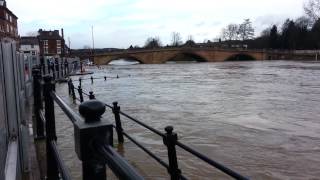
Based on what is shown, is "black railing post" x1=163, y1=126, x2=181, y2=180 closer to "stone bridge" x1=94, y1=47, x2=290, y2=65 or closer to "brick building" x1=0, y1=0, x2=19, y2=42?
"brick building" x1=0, y1=0, x2=19, y2=42

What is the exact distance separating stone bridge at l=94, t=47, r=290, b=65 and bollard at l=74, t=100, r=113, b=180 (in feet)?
296

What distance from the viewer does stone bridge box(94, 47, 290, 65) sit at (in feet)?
302

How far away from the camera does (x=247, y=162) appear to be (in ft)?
29.5

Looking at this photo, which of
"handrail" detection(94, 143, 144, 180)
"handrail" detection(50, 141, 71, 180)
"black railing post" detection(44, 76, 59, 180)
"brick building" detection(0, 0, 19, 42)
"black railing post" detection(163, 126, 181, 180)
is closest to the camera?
"handrail" detection(94, 143, 144, 180)

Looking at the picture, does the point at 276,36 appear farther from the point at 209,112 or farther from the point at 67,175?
the point at 67,175

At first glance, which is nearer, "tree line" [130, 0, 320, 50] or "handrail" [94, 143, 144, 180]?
"handrail" [94, 143, 144, 180]

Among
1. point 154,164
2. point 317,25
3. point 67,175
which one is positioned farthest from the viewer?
point 317,25

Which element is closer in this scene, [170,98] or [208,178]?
[208,178]

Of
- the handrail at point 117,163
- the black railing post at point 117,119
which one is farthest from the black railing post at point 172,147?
the black railing post at point 117,119

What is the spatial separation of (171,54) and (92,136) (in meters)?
97.3

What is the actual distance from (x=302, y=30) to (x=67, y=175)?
5173 inches

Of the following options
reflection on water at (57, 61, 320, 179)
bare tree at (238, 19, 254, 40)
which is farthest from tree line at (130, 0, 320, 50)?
reflection on water at (57, 61, 320, 179)

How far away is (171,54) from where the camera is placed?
98500 millimetres

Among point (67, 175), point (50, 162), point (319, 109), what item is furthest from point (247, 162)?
point (319, 109)
